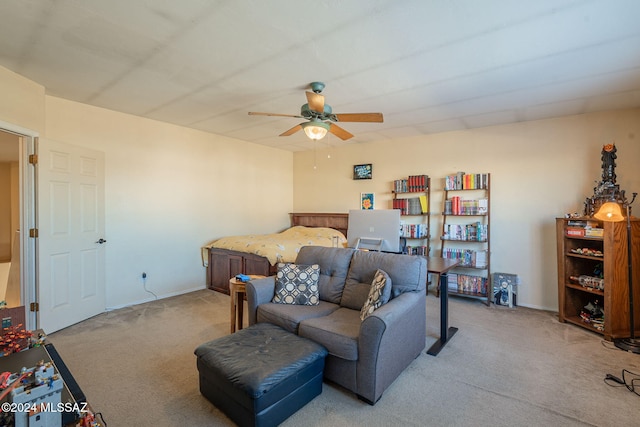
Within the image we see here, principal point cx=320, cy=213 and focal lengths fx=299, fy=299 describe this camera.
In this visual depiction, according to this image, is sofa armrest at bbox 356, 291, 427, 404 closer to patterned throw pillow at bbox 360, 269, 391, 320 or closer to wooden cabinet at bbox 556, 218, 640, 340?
patterned throw pillow at bbox 360, 269, 391, 320

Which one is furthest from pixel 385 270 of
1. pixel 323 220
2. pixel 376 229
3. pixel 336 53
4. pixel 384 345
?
pixel 323 220

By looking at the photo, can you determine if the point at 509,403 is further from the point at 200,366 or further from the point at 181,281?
the point at 181,281

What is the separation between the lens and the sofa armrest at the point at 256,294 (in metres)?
2.71

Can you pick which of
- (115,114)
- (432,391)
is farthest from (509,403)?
(115,114)

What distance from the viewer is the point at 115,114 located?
3.89m

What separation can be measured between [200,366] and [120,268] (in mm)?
2711

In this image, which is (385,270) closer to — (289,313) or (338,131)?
(289,313)

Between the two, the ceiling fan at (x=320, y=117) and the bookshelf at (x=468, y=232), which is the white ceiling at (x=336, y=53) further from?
the bookshelf at (x=468, y=232)

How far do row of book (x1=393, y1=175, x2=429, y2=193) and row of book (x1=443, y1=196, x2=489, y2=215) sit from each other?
455 millimetres

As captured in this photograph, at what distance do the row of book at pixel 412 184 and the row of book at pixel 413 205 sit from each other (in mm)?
148

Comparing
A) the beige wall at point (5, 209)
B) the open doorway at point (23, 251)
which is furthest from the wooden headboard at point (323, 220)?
the beige wall at point (5, 209)

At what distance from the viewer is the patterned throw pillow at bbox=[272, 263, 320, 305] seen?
2.75m

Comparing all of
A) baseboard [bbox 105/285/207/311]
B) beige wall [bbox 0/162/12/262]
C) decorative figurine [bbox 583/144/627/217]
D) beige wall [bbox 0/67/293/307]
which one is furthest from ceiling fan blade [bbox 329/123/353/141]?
beige wall [bbox 0/162/12/262]

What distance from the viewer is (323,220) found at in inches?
236
